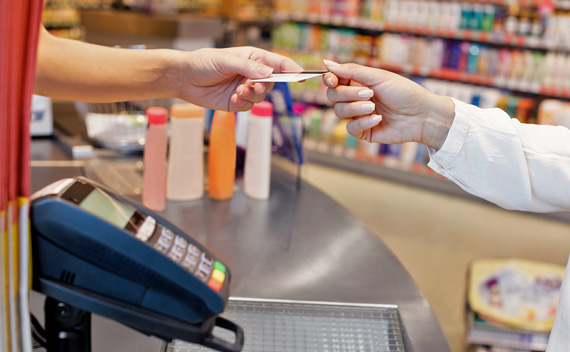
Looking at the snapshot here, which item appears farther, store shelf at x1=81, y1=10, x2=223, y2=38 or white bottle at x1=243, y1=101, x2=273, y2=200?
store shelf at x1=81, y1=10, x2=223, y2=38

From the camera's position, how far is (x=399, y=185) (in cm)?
499

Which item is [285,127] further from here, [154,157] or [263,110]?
[154,157]

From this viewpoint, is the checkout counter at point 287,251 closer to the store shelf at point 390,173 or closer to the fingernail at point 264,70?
the fingernail at point 264,70

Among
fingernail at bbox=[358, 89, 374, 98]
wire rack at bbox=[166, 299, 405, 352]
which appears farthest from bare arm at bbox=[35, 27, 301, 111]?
wire rack at bbox=[166, 299, 405, 352]

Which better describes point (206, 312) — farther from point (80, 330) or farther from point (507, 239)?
point (507, 239)

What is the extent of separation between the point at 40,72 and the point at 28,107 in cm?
98

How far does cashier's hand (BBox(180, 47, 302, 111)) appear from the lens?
132 cm

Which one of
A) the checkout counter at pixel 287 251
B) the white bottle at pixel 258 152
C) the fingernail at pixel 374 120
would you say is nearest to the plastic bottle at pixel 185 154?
the checkout counter at pixel 287 251

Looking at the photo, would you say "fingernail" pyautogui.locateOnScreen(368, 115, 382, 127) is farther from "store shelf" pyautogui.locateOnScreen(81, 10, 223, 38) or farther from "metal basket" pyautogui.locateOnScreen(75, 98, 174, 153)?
"store shelf" pyautogui.locateOnScreen(81, 10, 223, 38)

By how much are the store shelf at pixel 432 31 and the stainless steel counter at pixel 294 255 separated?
3300 millimetres

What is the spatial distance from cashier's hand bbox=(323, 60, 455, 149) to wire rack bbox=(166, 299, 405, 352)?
41 centimetres

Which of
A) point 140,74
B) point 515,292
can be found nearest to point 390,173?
point 515,292

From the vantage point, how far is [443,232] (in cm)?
416

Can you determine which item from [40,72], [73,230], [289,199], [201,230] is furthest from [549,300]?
[73,230]
